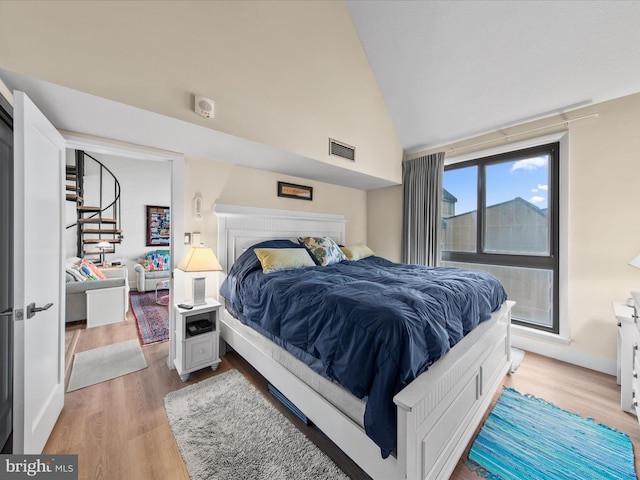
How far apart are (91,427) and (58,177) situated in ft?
5.38

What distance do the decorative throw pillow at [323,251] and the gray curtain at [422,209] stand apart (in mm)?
1205

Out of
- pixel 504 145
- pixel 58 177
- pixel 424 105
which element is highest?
pixel 424 105

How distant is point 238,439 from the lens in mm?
1534

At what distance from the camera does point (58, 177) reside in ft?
5.54

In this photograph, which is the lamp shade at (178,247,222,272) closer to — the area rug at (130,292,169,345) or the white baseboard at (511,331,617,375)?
the area rug at (130,292,169,345)

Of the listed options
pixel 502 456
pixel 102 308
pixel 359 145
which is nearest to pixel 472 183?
pixel 359 145

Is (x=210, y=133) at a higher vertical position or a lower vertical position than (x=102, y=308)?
higher

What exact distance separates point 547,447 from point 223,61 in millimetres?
3350

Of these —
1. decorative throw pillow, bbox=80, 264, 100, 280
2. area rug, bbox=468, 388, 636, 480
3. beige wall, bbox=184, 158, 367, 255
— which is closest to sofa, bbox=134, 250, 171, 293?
decorative throw pillow, bbox=80, 264, 100, 280

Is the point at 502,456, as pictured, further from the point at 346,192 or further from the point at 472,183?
the point at 346,192

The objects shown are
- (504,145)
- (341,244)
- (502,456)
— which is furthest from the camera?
(341,244)

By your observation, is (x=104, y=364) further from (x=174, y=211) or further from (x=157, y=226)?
(x=157, y=226)

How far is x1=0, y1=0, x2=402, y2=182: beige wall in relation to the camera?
4.45 feet

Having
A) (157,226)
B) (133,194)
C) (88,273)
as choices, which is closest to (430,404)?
(88,273)
